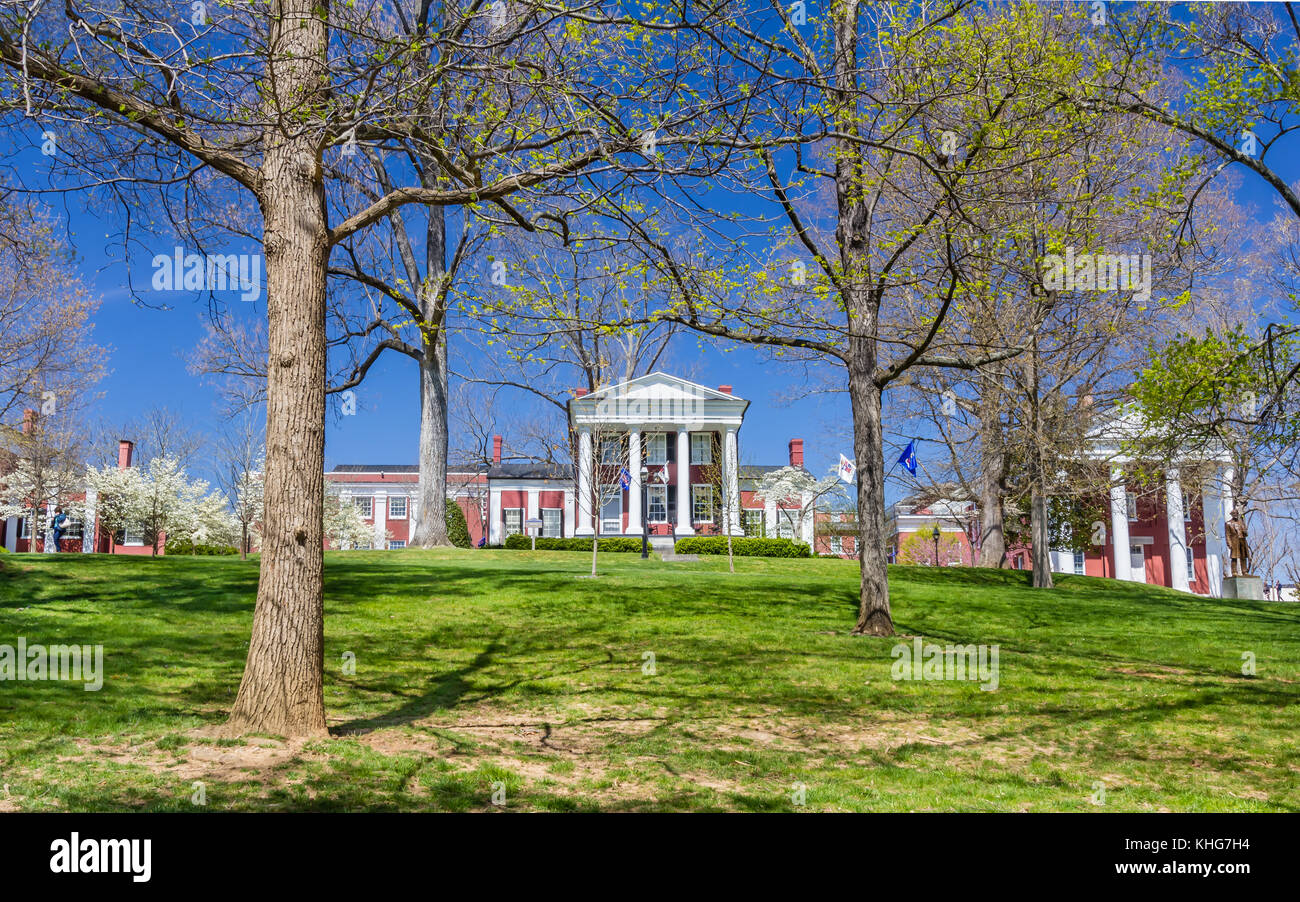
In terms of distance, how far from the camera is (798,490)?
43.4 m

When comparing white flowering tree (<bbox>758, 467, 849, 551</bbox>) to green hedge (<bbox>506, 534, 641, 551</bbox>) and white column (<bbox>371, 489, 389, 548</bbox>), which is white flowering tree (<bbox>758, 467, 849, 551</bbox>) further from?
white column (<bbox>371, 489, 389, 548</bbox>)

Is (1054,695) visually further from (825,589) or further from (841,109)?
(825,589)

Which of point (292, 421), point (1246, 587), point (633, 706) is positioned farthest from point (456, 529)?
point (292, 421)

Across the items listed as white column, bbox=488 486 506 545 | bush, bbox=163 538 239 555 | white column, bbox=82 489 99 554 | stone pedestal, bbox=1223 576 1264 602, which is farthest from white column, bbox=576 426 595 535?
stone pedestal, bbox=1223 576 1264 602

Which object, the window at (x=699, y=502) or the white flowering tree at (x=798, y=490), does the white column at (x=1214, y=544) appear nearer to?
the white flowering tree at (x=798, y=490)

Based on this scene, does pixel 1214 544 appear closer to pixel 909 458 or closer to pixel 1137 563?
pixel 1137 563

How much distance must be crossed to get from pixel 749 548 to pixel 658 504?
1210cm

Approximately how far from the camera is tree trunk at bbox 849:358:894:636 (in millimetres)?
11320

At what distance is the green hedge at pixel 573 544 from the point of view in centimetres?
3244

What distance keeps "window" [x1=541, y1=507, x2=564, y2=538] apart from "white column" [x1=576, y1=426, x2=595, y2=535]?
9.97m

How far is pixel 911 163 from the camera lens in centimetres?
1550

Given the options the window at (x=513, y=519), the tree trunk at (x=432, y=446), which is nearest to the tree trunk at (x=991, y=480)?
the tree trunk at (x=432, y=446)

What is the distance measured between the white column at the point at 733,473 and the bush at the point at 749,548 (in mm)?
1848

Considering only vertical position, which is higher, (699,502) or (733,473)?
(733,473)
